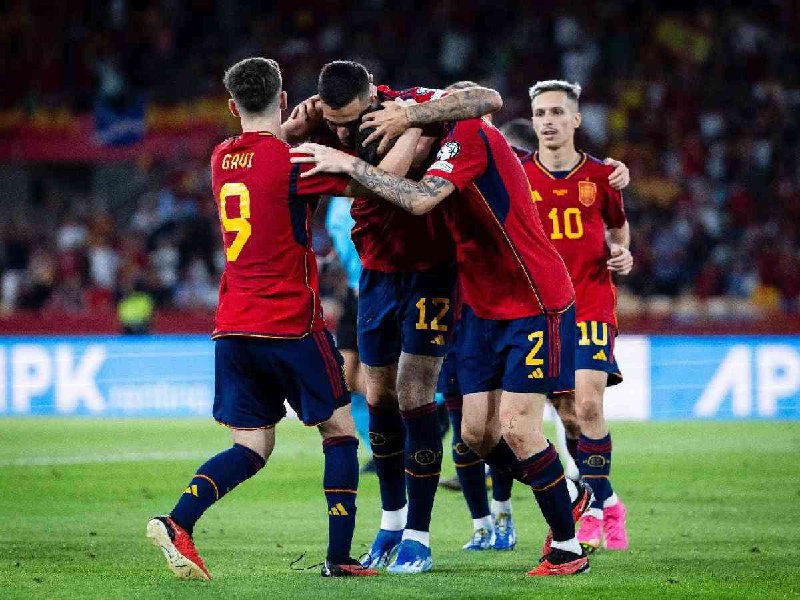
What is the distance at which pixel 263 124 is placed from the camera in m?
6.14

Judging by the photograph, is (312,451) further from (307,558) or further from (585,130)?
(585,130)

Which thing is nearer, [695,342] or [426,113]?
[426,113]

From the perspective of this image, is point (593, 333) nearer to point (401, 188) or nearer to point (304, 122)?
point (304, 122)

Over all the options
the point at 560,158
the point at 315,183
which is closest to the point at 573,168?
the point at 560,158

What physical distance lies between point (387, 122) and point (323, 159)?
1.33ft

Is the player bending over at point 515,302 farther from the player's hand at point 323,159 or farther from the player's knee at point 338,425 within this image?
the player's knee at point 338,425

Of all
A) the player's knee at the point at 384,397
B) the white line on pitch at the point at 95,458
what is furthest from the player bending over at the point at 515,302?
the white line on pitch at the point at 95,458

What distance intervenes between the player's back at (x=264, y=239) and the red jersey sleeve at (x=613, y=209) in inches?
104

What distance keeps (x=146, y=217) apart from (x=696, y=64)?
31.5 feet

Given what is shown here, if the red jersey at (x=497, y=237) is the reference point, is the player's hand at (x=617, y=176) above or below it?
above

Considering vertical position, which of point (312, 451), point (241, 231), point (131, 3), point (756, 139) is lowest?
point (312, 451)

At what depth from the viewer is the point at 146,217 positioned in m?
23.5

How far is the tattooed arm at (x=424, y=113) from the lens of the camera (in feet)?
20.4

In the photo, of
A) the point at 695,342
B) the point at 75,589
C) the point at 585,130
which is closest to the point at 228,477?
the point at 75,589
